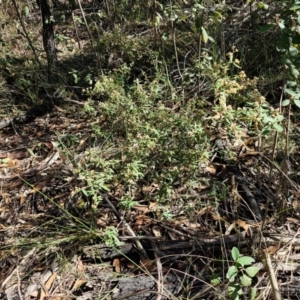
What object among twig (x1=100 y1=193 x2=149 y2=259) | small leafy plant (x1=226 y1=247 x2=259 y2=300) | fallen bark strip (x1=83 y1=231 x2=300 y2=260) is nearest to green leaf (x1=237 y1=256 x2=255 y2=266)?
small leafy plant (x1=226 y1=247 x2=259 y2=300)

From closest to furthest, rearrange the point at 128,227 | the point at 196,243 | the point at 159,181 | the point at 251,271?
the point at 251,271
the point at 196,243
the point at 128,227
the point at 159,181

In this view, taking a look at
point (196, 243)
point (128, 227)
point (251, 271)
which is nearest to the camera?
point (251, 271)

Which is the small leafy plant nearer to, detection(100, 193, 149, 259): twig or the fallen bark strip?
the fallen bark strip

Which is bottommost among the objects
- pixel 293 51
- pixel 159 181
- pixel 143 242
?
pixel 143 242

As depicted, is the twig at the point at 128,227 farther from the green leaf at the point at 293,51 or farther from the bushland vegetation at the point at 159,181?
the green leaf at the point at 293,51

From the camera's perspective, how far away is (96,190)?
91.2 inches

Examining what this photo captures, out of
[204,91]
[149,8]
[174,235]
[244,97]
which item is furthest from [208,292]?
[149,8]

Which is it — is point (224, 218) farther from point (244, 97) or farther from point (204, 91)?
point (204, 91)

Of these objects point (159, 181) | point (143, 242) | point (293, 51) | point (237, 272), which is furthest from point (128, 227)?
point (293, 51)

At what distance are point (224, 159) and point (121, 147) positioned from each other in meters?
0.64

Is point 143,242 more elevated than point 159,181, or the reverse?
point 159,181

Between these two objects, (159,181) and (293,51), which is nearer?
(293,51)

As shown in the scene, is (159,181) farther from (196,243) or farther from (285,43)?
(285,43)

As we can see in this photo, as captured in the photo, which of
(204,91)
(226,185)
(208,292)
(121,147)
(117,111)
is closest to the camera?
(208,292)
